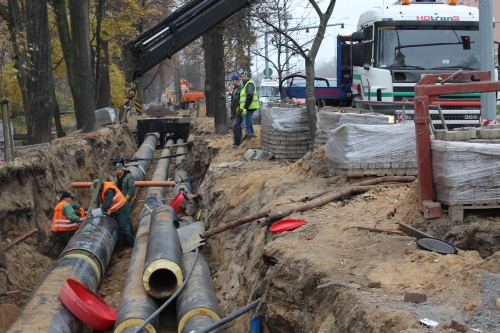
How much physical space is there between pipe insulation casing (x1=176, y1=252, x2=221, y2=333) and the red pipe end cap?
3.33ft

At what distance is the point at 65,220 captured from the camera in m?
11.4

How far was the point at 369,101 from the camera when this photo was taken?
12.2 m

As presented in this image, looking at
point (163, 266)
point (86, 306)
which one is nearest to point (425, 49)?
point (163, 266)

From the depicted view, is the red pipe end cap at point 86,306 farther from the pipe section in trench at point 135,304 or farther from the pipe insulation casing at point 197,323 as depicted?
the pipe insulation casing at point 197,323

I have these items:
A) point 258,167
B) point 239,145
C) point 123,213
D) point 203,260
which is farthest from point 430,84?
point 239,145

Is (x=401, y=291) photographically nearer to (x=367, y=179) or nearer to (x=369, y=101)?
(x=367, y=179)

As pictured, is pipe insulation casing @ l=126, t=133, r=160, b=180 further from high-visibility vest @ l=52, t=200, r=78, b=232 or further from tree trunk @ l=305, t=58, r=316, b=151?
tree trunk @ l=305, t=58, r=316, b=151

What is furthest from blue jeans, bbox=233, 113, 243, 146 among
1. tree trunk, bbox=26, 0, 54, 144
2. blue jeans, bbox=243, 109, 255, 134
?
tree trunk, bbox=26, 0, 54, 144

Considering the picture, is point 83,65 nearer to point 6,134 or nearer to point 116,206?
point 6,134

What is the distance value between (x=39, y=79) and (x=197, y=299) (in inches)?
405

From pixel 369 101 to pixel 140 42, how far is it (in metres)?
4.72

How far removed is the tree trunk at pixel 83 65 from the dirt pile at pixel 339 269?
1218 centimetres

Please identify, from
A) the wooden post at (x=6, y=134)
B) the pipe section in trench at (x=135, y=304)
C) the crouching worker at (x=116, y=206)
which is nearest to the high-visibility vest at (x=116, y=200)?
the crouching worker at (x=116, y=206)

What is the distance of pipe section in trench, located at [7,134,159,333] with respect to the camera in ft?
23.4
